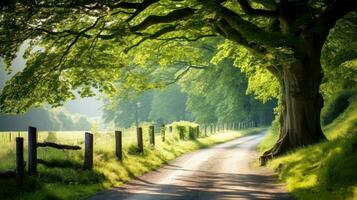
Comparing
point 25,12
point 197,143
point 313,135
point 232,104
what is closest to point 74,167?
point 25,12

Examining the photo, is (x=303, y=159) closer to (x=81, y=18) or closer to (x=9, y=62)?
(x=81, y=18)

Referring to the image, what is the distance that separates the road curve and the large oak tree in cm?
308

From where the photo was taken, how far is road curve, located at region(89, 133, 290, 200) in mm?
14531

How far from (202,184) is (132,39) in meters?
9.34

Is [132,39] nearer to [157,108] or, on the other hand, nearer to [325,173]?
[325,173]

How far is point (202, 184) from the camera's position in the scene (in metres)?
17.3

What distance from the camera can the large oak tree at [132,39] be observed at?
1869 centimetres

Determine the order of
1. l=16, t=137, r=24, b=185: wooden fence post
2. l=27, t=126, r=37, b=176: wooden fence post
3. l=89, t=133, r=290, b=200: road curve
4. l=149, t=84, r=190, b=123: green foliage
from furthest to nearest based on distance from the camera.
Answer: l=149, t=84, r=190, b=123: green foliage < l=27, t=126, r=37, b=176: wooden fence post < l=89, t=133, r=290, b=200: road curve < l=16, t=137, r=24, b=185: wooden fence post

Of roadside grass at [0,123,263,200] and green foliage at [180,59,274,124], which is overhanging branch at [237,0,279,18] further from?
green foliage at [180,59,274,124]

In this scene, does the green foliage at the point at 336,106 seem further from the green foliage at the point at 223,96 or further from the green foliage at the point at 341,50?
the green foliage at the point at 223,96

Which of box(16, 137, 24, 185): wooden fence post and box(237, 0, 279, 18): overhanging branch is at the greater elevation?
box(237, 0, 279, 18): overhanging branch

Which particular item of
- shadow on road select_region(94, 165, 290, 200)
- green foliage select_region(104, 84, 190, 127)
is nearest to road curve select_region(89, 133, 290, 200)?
shadow on road select_region(94, 165, 290, 200)

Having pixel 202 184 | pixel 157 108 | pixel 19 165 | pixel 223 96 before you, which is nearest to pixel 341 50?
pixel 202 184

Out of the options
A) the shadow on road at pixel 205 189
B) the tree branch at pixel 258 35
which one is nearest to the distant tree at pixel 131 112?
the tree branch at pixel 258 35
